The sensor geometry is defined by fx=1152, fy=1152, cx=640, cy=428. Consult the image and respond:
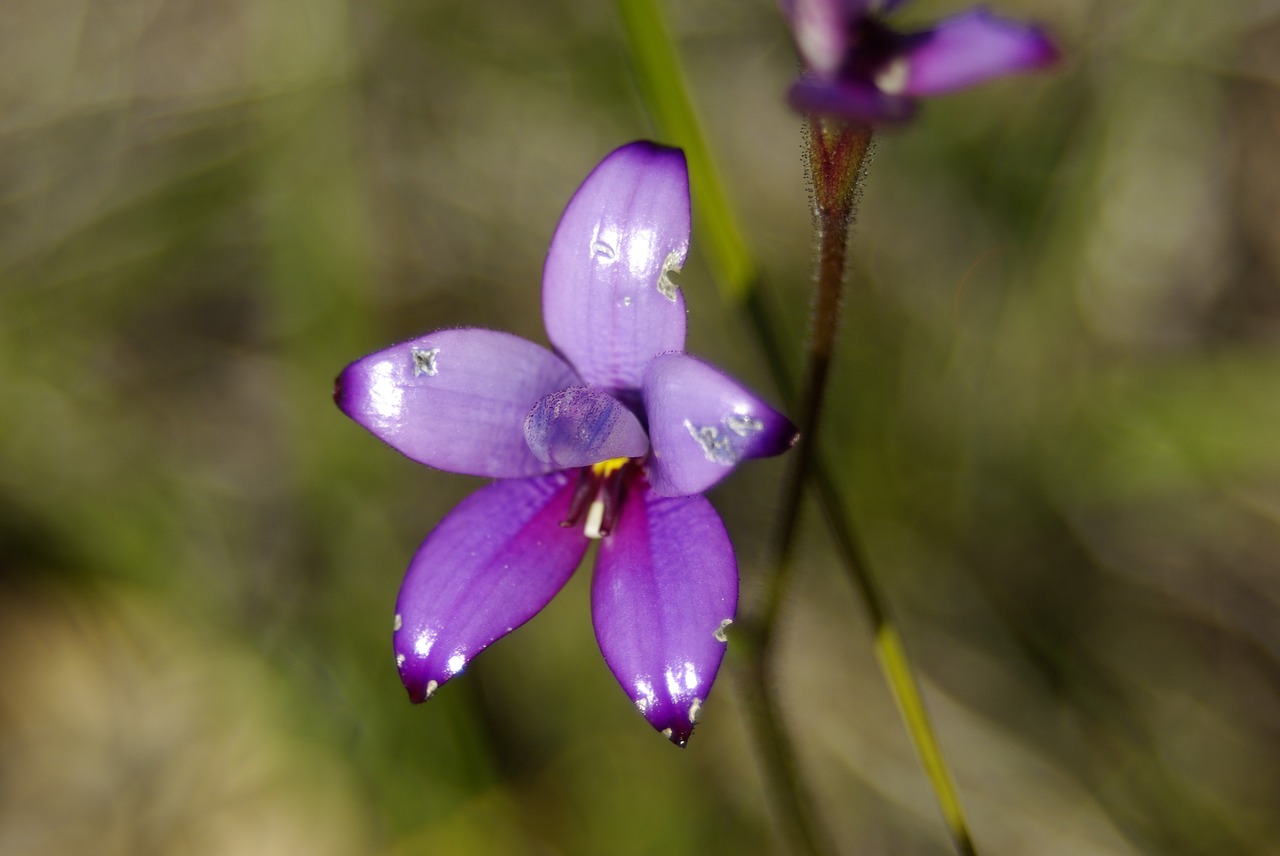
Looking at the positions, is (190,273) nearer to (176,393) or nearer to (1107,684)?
(176,393)

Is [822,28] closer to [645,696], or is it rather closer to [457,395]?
[457,395]

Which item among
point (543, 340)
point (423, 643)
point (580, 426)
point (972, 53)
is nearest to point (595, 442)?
point (580, 426)

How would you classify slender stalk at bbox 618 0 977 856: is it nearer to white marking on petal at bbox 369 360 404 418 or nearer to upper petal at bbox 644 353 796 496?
upper petal at bbox 644 353 796 496

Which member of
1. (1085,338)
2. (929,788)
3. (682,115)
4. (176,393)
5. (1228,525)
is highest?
(682,115)

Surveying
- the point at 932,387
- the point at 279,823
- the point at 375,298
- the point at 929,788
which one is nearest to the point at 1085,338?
the point at 932,387

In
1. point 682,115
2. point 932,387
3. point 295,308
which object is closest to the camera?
point 682,115
